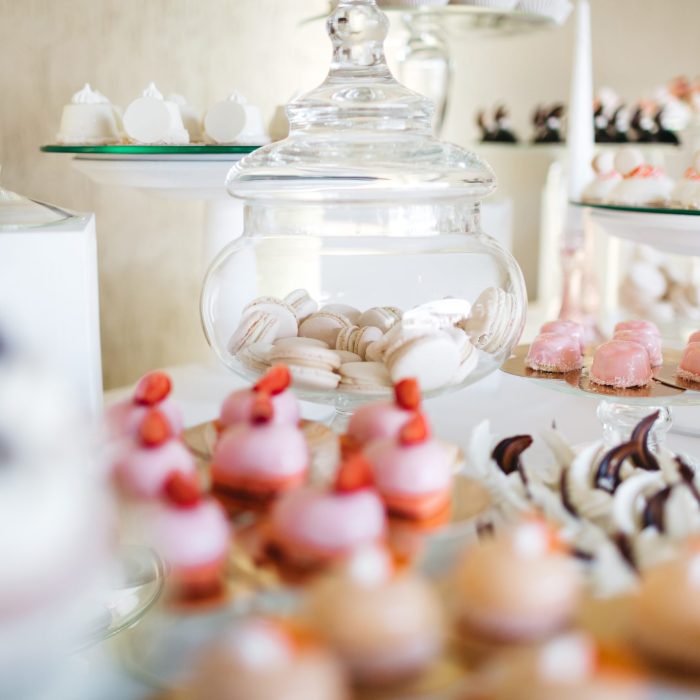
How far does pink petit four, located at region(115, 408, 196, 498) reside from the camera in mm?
355

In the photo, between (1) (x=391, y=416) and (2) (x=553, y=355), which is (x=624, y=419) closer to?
(2) (x=553, y=355)

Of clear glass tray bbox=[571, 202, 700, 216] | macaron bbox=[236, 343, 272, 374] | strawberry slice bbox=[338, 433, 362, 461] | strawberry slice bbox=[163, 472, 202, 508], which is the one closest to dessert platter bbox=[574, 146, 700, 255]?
clear glass tray bbox=[571, 202, 700, 216]

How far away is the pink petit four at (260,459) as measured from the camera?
1.25 ft

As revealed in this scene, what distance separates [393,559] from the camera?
32 centimetres

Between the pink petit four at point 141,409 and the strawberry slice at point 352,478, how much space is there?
0.11 m

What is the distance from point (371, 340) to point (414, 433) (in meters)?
0.27

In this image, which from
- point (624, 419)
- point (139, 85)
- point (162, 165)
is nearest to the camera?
point (624, 419)

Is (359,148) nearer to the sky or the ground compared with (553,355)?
nearer to the sky

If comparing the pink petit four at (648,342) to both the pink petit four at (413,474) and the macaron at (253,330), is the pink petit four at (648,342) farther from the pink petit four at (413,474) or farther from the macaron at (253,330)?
the pink petit four at (413,474)

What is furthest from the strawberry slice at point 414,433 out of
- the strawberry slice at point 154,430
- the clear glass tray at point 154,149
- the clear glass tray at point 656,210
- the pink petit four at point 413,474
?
the clear glass tray at point 656,210

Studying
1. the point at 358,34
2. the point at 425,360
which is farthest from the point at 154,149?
the point at 425,360

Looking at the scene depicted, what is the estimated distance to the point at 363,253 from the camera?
72cm

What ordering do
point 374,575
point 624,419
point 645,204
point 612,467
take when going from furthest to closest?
point 645,204 < point 624,419 < point 612,467 < point 374,575

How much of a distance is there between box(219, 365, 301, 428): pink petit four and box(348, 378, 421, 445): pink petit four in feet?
0.12
